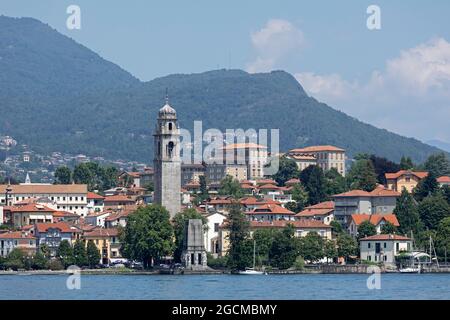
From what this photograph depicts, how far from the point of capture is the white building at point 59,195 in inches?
4601

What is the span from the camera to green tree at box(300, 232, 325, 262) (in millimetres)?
84375

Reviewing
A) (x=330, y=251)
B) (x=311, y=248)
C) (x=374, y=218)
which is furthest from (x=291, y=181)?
(x=311, y=248)

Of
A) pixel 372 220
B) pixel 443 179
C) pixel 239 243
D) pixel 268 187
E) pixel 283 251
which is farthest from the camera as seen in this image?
pixel 268 187

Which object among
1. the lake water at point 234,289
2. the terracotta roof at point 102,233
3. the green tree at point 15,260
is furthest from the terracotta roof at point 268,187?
the lake water at point 234,289

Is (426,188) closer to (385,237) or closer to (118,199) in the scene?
(385,237)

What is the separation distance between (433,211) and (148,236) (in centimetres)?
1892

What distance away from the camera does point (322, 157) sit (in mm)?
152375

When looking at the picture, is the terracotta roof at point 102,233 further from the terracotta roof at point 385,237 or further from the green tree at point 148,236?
the terracotta roof at point 385,237

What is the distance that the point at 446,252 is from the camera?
8512cm

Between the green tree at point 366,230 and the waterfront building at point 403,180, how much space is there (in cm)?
1884

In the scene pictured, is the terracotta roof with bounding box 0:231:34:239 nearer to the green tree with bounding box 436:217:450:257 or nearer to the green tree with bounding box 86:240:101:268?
the green tree with bounding box 86:240:101:268

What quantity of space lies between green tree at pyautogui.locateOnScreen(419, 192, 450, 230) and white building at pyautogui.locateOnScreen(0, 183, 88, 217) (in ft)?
103
